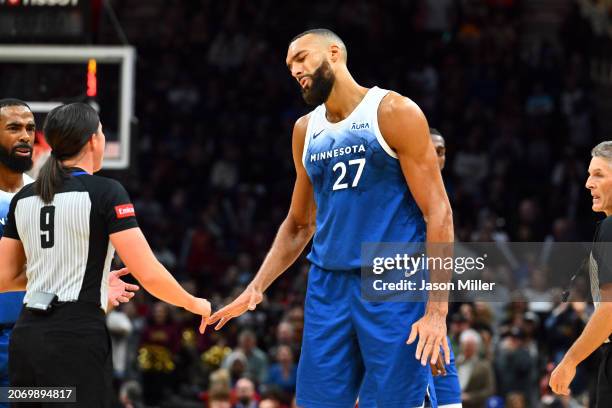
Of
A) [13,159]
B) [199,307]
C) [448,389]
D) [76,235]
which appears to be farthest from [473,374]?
[76,235]

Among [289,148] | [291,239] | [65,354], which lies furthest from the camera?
[289,148]

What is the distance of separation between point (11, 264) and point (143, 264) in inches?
25.5

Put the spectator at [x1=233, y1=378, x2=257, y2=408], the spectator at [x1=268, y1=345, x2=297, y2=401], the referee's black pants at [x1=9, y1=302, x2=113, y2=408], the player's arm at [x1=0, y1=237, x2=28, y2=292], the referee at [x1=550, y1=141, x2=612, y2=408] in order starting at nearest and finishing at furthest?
the referee's black pants at [x1=9, y1=302, x2=113, y2=408] < the player's arm at [x1=0, y1=237, x2=28, y2=292] < the referee at [x1=550, y1=141, x2=612, y2=408] < the spectator at [x1=233, y1=378, x2=257, y2=408] < the spectator at [x1=268, y1=345, x2=297, y2=401]

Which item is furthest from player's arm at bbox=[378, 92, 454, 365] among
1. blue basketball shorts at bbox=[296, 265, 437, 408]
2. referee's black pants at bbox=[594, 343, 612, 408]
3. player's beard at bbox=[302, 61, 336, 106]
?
referee's black pants at bbox=[594, 343, 612, 408]

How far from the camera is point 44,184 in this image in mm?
4949

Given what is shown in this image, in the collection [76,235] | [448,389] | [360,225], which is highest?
[360,225]

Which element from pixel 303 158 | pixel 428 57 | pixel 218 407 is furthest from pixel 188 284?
pixel 303 158

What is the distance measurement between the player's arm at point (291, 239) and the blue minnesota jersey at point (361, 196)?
0.42m

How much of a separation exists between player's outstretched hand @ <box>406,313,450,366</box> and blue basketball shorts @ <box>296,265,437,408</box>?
108 mm

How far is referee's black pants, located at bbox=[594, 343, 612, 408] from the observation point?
18.3ft

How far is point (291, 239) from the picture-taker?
6.18 meters

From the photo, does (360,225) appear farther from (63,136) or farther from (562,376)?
(63,136)

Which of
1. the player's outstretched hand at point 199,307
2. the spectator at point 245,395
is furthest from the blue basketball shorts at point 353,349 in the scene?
the spectator at point 245,395

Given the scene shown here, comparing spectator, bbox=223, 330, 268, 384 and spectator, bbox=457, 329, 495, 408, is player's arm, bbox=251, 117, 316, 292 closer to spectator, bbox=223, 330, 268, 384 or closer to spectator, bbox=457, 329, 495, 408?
spectator, bbox=457, 329, 495, 408
